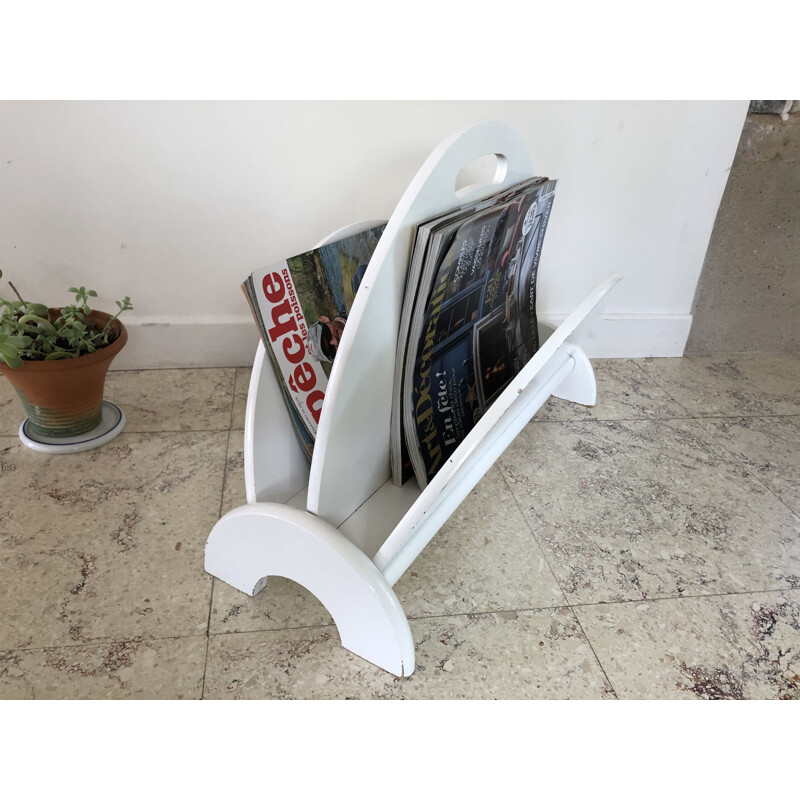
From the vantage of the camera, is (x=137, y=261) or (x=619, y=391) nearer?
(x=137, y=261)

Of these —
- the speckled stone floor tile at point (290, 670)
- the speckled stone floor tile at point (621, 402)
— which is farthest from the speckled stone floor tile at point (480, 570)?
the speckled stone floor tile at point (621, 402)

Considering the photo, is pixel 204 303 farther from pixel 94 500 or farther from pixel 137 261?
pixel 94 500

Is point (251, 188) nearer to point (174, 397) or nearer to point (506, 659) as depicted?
point (174, 397)

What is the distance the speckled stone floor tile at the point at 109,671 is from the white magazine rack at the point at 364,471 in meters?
0.13

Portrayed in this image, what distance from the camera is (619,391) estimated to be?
1.44m

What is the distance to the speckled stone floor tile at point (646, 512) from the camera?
0.95m

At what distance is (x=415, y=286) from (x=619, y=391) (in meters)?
0.83

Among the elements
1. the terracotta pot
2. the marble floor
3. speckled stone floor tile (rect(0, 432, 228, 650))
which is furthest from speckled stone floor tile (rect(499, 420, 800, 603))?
the terracotta pot

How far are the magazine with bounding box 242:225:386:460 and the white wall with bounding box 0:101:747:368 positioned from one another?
1.47 ft

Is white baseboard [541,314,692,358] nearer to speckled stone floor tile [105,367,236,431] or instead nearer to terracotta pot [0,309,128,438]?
speckled stone floor tile [105,367,236,431]

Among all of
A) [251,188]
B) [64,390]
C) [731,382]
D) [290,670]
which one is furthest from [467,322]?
[731,382]

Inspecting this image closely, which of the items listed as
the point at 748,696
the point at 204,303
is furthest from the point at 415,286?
the point at 204,303

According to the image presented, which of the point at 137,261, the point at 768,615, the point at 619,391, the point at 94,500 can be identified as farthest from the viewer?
the point at 619,391

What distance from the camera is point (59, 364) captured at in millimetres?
1091
